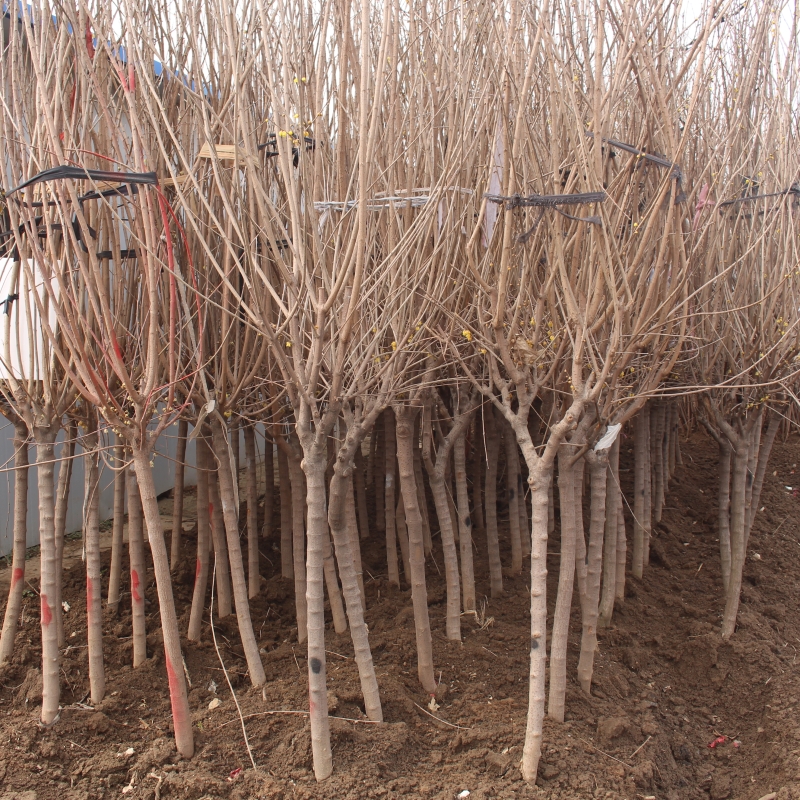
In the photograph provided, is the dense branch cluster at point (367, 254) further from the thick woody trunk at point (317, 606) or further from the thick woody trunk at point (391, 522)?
the thick woody trunk at point (391, 522)

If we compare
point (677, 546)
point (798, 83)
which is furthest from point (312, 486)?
point (677, 546)

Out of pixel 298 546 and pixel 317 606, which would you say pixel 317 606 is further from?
pixel 298 546

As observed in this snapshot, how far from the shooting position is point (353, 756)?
285 cm

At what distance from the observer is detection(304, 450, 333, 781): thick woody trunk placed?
8.66 feet

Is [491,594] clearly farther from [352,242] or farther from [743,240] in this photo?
[352,242]

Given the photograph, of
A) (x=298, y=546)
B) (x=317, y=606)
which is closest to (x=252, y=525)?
(x=298, y=546)

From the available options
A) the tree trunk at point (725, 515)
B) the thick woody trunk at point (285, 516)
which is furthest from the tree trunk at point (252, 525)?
the tree trunk at point (725, 515)

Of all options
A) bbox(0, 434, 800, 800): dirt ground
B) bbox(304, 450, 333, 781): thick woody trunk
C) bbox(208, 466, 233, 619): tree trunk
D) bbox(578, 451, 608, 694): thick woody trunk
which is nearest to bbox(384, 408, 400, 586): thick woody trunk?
bbox(0, 434, 800, 800): dirt ground

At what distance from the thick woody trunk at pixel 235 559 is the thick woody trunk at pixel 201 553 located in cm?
34

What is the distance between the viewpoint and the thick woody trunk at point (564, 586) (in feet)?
9.99

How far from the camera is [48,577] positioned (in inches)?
124

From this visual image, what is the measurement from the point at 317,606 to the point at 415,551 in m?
0.86

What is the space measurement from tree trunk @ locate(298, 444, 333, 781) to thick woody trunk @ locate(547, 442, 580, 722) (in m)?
1.02

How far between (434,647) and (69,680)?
1809mm
